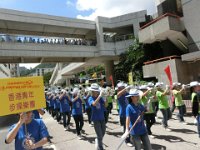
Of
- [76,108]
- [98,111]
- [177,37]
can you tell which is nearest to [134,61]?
[177,37]

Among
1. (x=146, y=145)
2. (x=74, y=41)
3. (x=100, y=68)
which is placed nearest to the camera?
(x=146, y=145)

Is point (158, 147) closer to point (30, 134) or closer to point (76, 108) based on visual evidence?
point (76, 108)

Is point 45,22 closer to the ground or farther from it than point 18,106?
farther from it

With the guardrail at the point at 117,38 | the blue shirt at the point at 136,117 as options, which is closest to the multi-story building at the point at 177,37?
the guardrail at the point at 117,38

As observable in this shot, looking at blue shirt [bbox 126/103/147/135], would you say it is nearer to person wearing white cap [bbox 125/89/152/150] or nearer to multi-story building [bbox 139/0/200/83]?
person wearing white cap [bbox 125/89/152/150]

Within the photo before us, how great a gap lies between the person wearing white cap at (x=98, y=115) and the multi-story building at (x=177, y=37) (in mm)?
11349

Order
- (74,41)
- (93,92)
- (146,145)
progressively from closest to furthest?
(146,145)
(93,92)
(74,41)

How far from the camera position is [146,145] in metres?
5.93

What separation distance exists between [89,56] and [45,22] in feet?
20.9

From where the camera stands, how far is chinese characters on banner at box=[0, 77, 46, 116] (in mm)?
4168

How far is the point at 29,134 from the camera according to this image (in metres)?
4.29

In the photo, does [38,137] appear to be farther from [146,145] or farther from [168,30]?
[168,30]

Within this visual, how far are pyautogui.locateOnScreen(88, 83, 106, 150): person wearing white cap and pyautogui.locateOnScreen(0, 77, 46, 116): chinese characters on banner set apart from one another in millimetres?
3318

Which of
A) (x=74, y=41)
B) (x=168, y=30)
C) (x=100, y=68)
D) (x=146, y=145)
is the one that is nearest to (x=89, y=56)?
(x=74, y=41)
